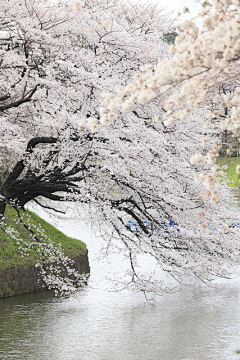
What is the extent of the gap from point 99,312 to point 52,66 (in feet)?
20.0

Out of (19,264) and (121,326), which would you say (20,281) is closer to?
(19,264)

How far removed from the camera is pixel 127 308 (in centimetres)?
1256

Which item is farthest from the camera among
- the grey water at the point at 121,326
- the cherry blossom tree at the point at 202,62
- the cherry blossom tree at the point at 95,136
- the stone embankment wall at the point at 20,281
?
the stone embankment wall at the point at 20,281

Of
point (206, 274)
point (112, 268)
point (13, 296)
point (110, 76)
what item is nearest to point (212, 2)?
point (110, 76)

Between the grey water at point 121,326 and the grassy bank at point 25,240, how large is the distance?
37.7 inches

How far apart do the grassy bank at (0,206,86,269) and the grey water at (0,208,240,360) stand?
958mm

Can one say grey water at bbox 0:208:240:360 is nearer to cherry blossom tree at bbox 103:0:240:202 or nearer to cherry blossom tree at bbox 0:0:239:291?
cherry blossom tree at bbox 0:0:239:291

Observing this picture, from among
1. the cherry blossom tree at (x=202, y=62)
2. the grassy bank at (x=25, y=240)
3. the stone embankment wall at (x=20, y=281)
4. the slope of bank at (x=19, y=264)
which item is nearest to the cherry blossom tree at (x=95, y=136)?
the grassy bank at (x=25, y=240)

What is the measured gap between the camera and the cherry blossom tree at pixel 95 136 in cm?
817

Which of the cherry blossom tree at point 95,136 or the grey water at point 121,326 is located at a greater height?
the cherry blossom tree at point 95,136

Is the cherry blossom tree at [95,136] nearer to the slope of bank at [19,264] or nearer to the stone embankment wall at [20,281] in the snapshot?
the slope of bank at [19,264]

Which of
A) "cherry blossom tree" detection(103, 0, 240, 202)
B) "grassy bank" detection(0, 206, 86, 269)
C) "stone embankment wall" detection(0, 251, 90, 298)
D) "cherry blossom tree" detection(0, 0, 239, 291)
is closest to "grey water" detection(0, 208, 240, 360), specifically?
"stone embankment wall" detection(0, 251, 90, 298)

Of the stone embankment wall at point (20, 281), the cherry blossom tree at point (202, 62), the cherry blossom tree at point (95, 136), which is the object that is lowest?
the stone embankment wall at point (20, 281)

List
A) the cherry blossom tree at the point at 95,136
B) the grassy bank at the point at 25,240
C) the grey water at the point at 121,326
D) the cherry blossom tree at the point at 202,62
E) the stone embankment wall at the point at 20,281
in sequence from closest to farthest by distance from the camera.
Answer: the cherry blossom tree at the point at 202,62
the cherry blossom tree at the point at 95,136
the grey water at the point at 121,326
the stone embankment wall at the point at 20,281
the grassy bank at the point at 25,240
